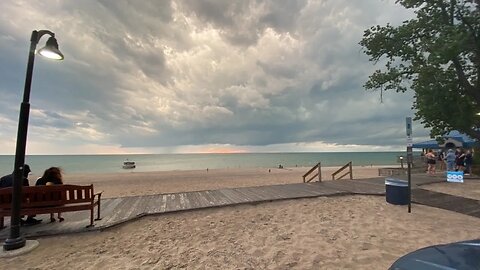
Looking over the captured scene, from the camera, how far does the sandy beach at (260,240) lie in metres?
3.90

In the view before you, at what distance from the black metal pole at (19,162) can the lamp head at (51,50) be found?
40 cm

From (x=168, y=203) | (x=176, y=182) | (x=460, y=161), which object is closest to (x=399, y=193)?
(x=168, y=203)

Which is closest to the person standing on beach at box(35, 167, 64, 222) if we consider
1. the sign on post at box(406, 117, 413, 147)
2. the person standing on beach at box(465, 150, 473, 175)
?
the sign on post at box(406, 117, 413, 147)

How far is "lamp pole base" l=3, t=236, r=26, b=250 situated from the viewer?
433 centimetres

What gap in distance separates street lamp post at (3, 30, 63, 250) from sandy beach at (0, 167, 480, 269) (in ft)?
1.39

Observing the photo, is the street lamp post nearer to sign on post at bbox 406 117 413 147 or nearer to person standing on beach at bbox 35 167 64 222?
person standing on beach at bbox 35 167 64 222

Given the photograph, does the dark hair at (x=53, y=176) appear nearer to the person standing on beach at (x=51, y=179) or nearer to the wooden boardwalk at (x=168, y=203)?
the person standing on beach at (x=51, y=179)

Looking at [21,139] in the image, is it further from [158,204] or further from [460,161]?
[460,161]

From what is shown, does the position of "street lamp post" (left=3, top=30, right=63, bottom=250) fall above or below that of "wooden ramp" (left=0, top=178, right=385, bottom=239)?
above

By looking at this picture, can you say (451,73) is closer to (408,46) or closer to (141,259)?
(408,46)

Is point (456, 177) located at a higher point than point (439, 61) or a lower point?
lower

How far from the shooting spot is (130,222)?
595cm

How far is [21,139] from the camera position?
4.60m

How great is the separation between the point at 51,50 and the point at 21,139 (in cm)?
180
